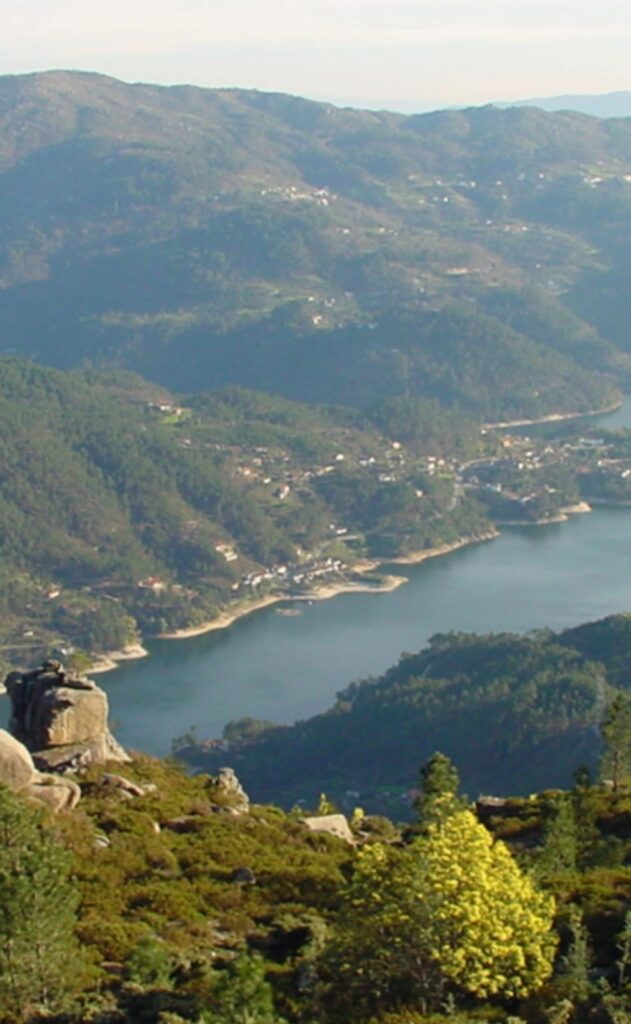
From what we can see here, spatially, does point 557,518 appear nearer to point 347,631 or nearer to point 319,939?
point 347,631

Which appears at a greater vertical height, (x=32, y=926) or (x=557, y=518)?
(x=32, y=926)

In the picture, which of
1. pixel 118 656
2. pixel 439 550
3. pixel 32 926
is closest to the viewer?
pixel 32 926

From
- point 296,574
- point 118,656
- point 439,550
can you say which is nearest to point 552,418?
point 439,550

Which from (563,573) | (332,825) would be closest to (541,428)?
(563,573)

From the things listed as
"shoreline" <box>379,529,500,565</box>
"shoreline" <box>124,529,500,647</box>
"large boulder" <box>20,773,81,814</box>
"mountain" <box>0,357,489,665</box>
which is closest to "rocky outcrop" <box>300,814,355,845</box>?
"large boulder" <box>20,773,81,814</box>

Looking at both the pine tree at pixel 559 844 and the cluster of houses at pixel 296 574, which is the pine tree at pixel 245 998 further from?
the cluster of houses at pixel 296 574
